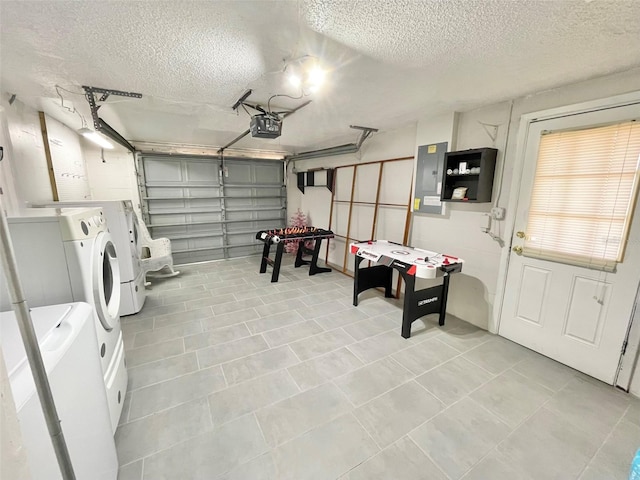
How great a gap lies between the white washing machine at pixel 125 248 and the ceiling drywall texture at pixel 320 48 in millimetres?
1103

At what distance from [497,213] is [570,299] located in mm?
962

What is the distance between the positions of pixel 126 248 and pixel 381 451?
10.7 ft

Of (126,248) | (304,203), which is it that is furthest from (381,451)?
(304,203)

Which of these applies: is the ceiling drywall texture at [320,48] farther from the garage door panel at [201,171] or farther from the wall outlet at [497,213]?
the garage door panel at [201,171]

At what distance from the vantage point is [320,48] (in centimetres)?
163

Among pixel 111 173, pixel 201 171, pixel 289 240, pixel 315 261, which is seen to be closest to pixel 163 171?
pixel 201 171

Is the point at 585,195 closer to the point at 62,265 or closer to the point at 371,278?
the point at 371,278

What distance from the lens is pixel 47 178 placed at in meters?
2.97

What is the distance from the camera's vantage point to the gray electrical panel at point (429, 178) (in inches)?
123

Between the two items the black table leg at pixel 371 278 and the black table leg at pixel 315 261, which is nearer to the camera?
the black table leg at pixel 371 278

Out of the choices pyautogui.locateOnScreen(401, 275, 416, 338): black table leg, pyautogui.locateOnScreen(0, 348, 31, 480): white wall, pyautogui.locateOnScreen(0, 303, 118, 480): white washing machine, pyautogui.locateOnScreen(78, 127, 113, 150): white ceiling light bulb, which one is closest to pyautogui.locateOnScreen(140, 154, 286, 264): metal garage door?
pyautogui.locateOnScreen(78, 127, 113, 150): white ceiling light bulb

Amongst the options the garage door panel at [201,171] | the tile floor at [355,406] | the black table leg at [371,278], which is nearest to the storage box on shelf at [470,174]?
the black table leg at [371,278]

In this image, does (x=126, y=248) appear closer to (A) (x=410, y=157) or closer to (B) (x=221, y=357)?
(B) (x=221, y=357)

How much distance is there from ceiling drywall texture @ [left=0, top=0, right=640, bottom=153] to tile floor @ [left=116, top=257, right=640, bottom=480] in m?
2.38
